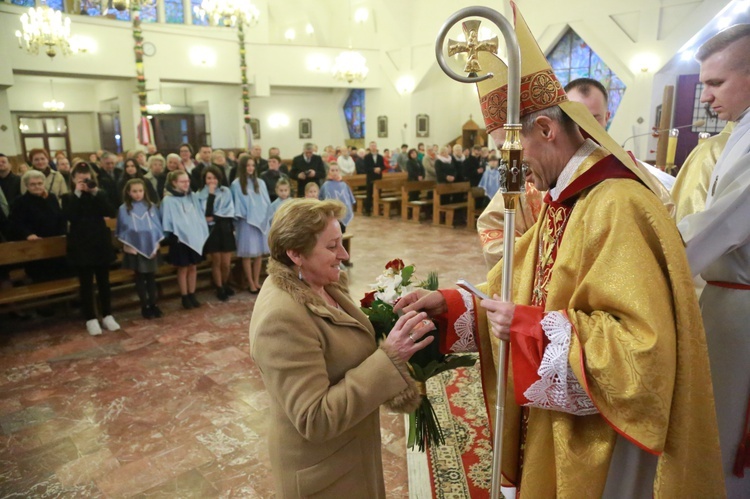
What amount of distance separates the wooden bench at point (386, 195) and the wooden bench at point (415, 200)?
49 centimetres

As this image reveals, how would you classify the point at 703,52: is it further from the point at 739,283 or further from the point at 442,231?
the point at 442,231

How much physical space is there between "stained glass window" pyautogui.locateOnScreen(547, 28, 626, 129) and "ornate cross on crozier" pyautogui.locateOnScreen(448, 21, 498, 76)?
13.7m

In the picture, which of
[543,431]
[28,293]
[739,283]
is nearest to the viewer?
[543,431]

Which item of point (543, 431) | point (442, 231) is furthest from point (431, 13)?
point (543, 431)

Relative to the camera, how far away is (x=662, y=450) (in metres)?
1.32

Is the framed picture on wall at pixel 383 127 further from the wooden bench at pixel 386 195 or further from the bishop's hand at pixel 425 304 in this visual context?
the bishop's hand at pixel 425 304

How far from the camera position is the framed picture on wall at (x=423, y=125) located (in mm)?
18359

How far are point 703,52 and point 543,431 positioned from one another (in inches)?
61.7

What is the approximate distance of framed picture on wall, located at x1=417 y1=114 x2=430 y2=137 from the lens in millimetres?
18359

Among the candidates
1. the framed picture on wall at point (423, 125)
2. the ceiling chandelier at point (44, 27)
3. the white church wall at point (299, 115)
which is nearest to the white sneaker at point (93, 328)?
the ceiling chandelier at point (44, 27)

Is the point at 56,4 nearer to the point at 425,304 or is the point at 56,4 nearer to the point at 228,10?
the point at 228,10

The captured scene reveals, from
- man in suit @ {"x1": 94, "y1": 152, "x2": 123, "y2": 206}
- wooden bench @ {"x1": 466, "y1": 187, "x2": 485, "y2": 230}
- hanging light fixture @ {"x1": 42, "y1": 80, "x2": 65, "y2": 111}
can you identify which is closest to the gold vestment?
man in suit @ {"x1": 94, "y1": 152, "x2": 123, "y2": 206}

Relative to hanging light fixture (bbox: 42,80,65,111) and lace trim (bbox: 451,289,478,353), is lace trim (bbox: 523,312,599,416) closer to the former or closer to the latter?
lace trim (bbox: 451,289,478,353)

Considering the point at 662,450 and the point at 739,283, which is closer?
the point at 662,450
